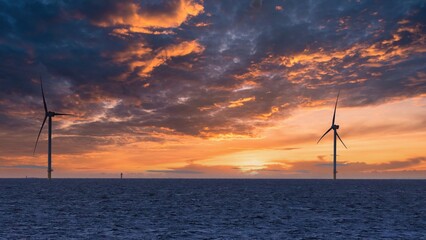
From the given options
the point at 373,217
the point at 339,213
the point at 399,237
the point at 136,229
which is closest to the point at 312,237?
the point at 399,237

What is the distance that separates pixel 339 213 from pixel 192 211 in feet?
87.7

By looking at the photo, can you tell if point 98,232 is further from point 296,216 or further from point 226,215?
point 296,216

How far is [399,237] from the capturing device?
54.4 meters

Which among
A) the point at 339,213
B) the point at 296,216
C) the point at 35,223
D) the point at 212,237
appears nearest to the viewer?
the point at 212,237

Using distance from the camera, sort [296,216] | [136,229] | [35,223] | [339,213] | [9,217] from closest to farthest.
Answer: [136,229]
[35,223]
[9,217]
[296,216]
[339,213]

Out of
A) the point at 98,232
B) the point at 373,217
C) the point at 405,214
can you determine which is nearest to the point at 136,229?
the point at 98,232

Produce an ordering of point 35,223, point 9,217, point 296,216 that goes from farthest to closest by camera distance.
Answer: point 296,216 < point 9,217 < point 35,223

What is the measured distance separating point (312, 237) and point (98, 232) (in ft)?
83.8

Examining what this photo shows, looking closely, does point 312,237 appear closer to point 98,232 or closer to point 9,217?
point 98,232

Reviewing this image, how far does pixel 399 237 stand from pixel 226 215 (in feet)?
103

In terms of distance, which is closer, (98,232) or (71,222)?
(98,232)

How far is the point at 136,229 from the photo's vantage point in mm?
59875

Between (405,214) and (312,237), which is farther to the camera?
(405,214)

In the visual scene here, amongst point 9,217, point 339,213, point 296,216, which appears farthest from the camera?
point 339,213
